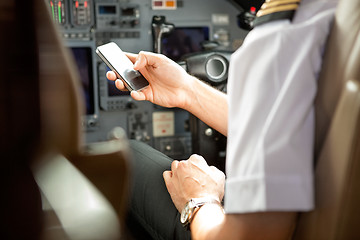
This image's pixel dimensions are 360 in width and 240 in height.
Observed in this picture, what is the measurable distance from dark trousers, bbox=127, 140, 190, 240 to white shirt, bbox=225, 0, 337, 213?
0.51 meters

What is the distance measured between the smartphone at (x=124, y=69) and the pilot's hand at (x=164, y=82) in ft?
0.06

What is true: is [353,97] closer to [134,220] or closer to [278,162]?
[278,162]

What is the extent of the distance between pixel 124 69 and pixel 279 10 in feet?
2.51

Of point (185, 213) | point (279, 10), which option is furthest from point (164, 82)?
point (279, 10)

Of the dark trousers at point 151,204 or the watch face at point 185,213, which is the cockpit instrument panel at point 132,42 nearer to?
the dark trousers at point 151,204

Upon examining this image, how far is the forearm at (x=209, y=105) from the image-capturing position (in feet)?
4.67

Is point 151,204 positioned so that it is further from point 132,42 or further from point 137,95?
point 132,42

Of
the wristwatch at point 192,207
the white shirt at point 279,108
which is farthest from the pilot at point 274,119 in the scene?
the wristwatch at point 192,207

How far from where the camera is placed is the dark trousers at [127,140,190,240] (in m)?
1.29

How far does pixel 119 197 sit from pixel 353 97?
1.25 ft

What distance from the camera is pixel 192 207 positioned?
3.36 ft

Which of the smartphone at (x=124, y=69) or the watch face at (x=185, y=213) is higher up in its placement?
the smartphone at (x=124, y=69)

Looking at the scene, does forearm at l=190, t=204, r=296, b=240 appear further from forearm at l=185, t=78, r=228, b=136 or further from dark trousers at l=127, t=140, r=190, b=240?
forearm at l=185, t=78, r=228, b=136

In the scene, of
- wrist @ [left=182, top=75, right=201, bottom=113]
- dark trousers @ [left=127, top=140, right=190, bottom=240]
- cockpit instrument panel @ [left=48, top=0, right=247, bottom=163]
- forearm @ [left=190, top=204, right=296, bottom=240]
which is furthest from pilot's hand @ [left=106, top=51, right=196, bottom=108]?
cockpit instrument panel @ [left=48, top=0, right=247, bottom=163]
